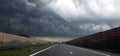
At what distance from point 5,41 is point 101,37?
17660 millimetres

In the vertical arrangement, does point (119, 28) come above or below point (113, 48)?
above

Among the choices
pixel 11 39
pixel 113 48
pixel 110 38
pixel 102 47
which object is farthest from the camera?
pixel 11 39

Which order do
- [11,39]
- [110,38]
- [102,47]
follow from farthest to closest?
[11,39] → [102,47] → [110,38]

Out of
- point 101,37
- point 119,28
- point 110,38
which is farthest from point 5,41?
point 119,28

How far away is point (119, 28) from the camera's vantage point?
26625mm

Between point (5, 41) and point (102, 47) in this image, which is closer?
point (102, 47)

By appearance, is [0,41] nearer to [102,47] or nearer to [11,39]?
[11,39]

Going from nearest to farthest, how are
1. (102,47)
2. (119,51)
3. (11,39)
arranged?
(119,51) < (102,47) < (11,39)

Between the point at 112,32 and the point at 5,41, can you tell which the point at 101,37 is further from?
the point at 5,41

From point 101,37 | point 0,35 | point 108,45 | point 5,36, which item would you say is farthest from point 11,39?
point 108,45

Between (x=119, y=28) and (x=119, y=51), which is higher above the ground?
(x=119, y=28)

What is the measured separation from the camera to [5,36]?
42.9 meters

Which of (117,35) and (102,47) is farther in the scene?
(102,47)

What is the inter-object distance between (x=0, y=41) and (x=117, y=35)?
20564 mm
